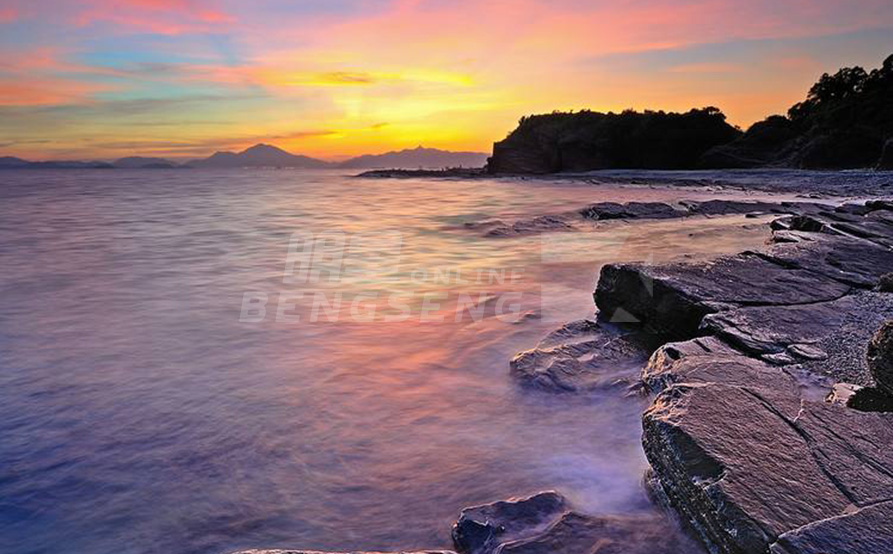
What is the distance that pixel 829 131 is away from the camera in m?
42.4

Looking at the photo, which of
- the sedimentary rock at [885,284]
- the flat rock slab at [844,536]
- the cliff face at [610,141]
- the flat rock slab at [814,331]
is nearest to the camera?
the flat rock slab at [844,536]

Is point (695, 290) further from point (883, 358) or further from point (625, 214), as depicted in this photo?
point (625, 214)

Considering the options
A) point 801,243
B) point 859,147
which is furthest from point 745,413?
point 859,147

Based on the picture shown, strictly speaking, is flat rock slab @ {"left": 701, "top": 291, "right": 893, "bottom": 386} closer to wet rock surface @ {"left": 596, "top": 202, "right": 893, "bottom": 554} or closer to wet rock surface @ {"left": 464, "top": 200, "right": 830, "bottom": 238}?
wet rock surface @ {"left": 596, "top": 202, "right": 893, "bottom": 554}

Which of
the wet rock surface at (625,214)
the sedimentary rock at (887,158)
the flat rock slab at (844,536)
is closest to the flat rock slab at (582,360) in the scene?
the flat rock slab at (844,536)

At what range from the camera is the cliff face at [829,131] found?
1537 inches

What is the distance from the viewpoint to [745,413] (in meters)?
2.68

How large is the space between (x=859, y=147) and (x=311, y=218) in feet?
126

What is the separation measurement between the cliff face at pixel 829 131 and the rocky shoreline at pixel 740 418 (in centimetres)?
3573

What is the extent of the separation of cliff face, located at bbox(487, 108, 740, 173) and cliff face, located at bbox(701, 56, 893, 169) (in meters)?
5.56

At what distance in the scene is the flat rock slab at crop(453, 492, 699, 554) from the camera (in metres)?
2.48

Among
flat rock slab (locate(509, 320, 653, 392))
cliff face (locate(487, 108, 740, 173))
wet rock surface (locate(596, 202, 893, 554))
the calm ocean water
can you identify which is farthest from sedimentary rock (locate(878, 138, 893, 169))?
flat rock slab (locate(509, 320, 653, 392))

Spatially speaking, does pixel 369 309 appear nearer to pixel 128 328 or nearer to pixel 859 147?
pixel 128 328

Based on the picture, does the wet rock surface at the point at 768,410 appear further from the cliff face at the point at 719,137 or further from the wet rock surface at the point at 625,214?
the cliff face at the point at 719,137
